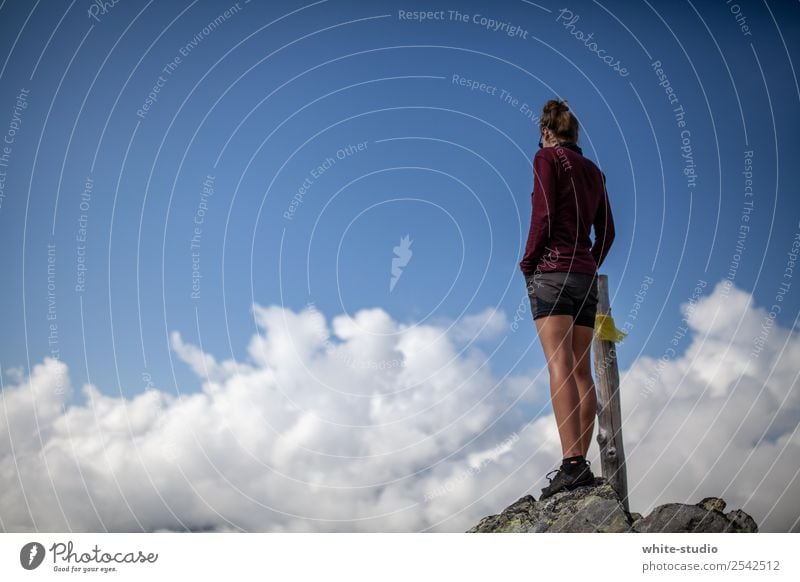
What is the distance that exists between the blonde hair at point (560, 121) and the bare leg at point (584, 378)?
51.6 inches

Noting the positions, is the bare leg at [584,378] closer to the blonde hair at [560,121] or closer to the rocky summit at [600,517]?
the rocky summit at [600,517]

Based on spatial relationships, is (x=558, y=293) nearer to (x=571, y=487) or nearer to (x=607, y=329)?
(x=607, y=329)

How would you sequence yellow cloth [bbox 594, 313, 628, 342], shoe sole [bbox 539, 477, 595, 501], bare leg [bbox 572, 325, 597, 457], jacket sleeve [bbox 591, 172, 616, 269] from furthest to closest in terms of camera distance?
yellow cloth [bbox 594, 313, 628, 342]
jacket sleeve [bbox 591, 172, 616, 269]
bare leg [bbox 572, 325, 597, 457]
shoe sole [bbox 539, 477, 595, 501]

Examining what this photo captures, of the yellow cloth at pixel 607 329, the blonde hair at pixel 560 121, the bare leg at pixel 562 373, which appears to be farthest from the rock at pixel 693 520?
the blonde hair at pixel 560 121

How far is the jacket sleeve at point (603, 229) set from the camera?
4887 millimetres

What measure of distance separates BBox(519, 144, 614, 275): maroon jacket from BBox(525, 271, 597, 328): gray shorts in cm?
5

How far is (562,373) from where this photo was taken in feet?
14.7

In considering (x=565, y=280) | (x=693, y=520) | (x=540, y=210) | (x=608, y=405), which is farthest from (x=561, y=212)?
(x=693, y=520)

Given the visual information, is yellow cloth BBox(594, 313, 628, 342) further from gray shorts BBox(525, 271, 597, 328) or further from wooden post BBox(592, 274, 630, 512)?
gray shorts BBox(525, 271, 597, 328)

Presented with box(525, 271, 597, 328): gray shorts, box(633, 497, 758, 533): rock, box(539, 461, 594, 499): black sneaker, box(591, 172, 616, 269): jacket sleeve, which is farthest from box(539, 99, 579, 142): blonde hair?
box(633, 497, 758, 533): rock

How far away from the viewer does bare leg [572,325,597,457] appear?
462 centimetres
